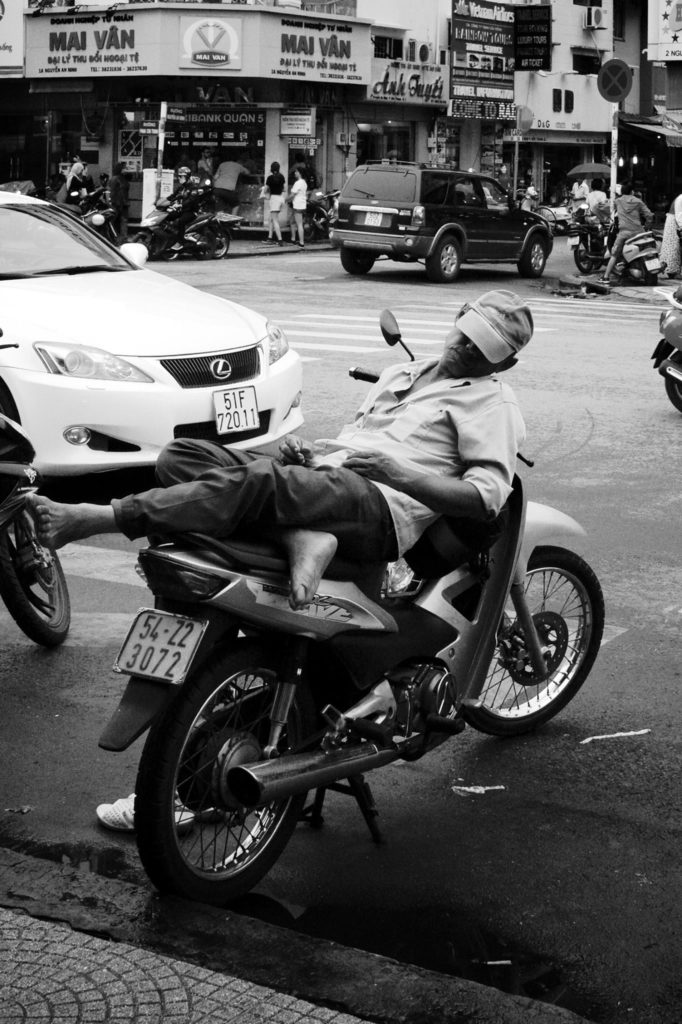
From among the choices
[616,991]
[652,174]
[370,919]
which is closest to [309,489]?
[370,919]

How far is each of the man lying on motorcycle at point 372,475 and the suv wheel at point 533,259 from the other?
22143 mm

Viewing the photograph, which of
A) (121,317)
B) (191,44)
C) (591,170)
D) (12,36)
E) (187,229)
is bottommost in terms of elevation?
(121,317)

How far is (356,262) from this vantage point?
2503 cm

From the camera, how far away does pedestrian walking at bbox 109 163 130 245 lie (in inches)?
1330

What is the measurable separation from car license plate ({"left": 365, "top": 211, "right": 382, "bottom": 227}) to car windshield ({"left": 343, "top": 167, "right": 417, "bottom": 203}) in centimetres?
25

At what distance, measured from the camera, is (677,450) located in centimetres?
1000

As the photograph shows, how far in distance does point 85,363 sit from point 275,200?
2645 centimetres

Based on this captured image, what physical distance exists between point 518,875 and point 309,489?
1.22 m

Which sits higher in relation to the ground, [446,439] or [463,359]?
[463,359]

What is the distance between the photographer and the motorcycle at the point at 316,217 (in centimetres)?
3462

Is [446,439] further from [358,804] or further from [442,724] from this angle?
[358,804]

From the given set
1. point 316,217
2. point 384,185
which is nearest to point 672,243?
point 384,185

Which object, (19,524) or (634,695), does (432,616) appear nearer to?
(634,695)

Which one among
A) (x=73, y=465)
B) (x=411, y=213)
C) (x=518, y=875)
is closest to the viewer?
(x=518, y=875)
